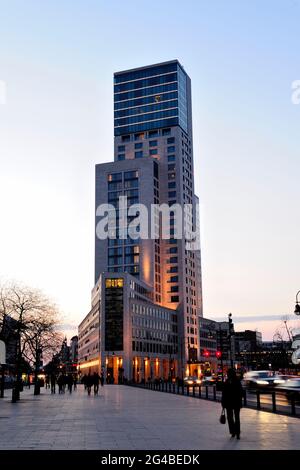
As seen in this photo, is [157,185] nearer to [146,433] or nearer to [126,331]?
[126,331]

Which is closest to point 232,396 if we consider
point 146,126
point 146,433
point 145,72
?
point 146,433

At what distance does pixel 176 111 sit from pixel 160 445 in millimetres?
175829

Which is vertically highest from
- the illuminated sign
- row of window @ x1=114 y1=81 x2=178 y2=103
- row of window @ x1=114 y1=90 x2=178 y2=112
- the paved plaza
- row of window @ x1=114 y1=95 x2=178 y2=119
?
row of window @ x1=114 y1=81 x2=178 y2=103

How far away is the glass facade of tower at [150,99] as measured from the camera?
184750 mm

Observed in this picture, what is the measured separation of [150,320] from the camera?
5709 inches

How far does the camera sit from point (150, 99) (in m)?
188

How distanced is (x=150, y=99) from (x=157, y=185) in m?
32.3

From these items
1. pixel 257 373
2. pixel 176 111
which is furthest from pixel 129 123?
pixel 257 373

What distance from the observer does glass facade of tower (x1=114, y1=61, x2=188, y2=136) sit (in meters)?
185

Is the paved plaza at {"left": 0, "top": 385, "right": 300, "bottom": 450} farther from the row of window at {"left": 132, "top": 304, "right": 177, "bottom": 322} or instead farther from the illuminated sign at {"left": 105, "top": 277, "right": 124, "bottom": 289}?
the row of window at {"left": 132, "top": 304, "right": 177, "bottom": 322}

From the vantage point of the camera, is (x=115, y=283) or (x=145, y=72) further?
(x=145, y=72)

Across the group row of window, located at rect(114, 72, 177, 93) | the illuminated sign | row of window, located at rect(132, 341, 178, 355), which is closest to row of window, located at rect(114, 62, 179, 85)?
row of window, located at rect(114, 72, 177, 93)

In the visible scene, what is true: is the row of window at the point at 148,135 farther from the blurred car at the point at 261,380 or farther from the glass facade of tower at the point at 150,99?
the blurred car at the point at 261,380
